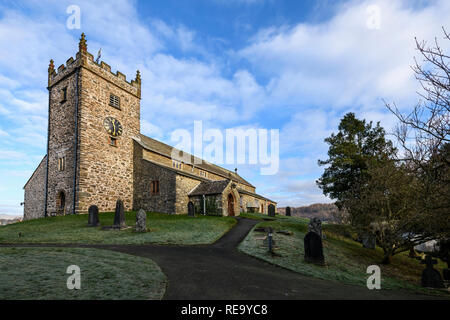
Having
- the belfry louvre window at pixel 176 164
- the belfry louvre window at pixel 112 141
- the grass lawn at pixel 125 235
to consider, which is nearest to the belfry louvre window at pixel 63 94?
the belfry louvre window at pixel 112 141

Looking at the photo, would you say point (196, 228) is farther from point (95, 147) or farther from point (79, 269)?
point (95, 147)

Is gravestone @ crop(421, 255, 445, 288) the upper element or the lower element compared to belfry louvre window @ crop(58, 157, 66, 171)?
lower

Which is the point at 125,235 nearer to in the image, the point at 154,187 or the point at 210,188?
the point at 154,187

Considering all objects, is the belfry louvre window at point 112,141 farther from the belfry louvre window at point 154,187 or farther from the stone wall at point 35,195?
the stone wall at point 35,195

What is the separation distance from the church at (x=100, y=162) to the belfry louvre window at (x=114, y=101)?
0.06 m

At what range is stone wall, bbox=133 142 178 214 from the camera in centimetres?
2725

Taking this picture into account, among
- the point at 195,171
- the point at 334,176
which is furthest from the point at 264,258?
the point at 195,171

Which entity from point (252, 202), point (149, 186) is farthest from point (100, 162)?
point (252, 202)

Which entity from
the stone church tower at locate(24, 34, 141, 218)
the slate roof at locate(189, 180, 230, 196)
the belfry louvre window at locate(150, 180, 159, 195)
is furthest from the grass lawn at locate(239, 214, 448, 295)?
the stone church tower at locate(24, 34, 141, 218)

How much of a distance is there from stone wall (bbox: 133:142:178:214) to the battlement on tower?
7.72m

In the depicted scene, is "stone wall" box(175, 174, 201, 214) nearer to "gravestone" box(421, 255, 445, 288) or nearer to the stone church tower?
the stone church tower

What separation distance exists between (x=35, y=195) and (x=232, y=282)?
32733mm

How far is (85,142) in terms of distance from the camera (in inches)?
984
